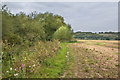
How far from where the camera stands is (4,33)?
1452 centimetres

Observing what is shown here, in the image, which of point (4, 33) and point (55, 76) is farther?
point (4, 33)

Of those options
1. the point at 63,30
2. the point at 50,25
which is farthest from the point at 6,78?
the point at 50,25

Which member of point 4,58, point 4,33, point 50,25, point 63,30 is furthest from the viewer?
point 50,25

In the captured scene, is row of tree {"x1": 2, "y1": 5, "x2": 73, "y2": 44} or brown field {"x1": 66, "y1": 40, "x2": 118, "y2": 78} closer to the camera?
brown field {"x1": 66, "y1": 40, "x2": 118, "y2": 78}

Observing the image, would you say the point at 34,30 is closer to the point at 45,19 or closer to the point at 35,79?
the point at 35,79

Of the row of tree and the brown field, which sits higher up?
the row of tree

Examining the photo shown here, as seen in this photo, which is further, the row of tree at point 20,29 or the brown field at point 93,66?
the row of tree at point 20,29

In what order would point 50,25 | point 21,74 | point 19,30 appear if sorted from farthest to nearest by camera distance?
point 50,25
point 19,30
point 21,74

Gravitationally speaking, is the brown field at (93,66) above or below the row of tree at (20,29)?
below

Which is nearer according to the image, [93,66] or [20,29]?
[93,66]

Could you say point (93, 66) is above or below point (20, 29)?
below

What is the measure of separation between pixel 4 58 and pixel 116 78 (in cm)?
750

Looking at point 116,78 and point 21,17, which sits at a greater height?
point 21,17

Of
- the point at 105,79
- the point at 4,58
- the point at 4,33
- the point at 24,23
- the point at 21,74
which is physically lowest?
the point at 105,79
